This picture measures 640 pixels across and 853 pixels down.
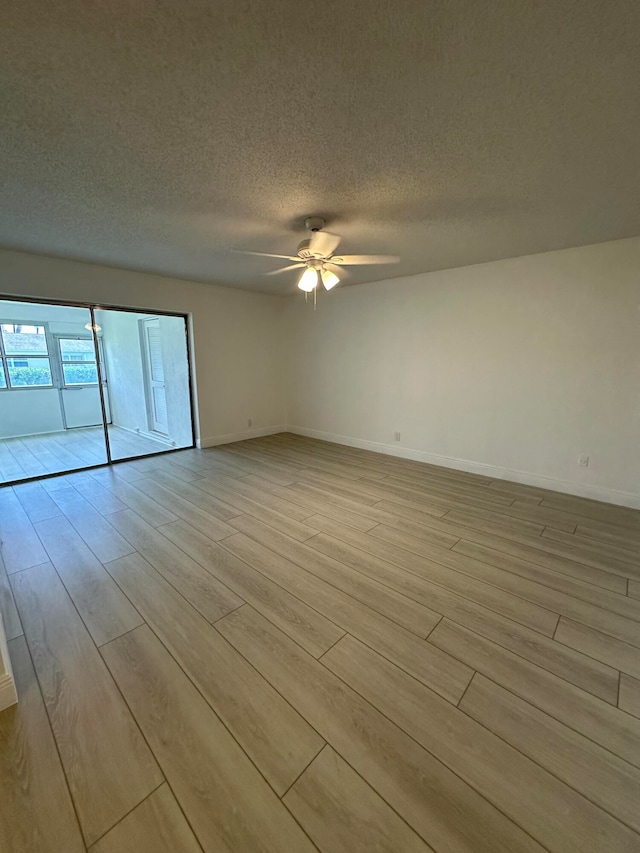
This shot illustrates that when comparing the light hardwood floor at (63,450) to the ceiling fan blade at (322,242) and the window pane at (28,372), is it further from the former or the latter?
the ceiling fan blade at (322,242)

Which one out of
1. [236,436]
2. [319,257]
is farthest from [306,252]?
[236,436]

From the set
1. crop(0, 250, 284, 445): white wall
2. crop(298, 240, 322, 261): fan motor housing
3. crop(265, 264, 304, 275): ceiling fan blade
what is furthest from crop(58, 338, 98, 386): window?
crop(298, 240, 322, 261): fan motor housing

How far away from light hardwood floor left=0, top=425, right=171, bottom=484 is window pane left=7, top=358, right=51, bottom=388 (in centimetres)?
92

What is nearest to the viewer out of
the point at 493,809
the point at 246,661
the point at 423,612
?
the point at 493,809

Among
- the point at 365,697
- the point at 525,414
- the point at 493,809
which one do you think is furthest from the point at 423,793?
the point at 525,414

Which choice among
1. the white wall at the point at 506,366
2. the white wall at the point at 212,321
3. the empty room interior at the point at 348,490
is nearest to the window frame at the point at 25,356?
the empty room interior at the point at 348,490

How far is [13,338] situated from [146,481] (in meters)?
4.18

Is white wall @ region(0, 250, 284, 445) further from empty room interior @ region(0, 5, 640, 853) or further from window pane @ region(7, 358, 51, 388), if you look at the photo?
window pane @ region(7, 358, 51, 388)

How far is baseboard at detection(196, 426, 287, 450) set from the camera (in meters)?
5.01

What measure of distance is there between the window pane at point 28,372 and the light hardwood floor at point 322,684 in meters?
4.19

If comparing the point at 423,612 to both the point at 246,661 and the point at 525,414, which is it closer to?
the point at 246,661

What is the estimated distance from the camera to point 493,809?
3.20ft

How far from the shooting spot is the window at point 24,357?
17.7 ft

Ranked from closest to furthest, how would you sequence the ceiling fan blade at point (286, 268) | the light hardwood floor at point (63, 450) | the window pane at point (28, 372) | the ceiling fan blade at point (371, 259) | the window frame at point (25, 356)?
the ceiling fan blade at point (371, 259) → the ceiling fan blade at point (286, 268) → the light hardwood floor at point (63, 450) → the window frame at point (25, 356) → the window pane at point (28, 372)
